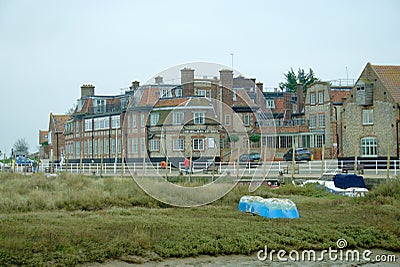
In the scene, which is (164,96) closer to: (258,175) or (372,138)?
(258,175)

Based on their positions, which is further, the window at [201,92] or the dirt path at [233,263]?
the window at [201,92]

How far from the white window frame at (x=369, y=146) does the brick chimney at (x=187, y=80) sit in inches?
1305

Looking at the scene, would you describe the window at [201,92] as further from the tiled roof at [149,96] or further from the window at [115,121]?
the window at [115,121]

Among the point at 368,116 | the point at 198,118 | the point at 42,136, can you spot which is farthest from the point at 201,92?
the point at 42,136

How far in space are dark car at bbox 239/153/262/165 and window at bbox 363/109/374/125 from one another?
62.6ft

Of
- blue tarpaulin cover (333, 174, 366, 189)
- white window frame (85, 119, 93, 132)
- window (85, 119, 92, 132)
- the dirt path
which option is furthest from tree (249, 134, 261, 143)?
window (85, 119, 92, 132)

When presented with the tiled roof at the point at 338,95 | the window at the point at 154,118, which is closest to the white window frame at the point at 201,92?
the window at the point at 154,118

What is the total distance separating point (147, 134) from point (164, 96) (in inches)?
122

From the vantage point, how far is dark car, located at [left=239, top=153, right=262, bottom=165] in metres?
33.4

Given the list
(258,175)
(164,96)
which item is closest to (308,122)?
(258,175)

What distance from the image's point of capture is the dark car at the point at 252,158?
1314 inches

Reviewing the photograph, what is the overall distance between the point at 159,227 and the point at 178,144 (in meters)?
10.9

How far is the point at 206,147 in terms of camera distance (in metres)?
32.0

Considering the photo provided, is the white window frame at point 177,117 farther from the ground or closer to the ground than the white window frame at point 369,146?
farther from the ground
